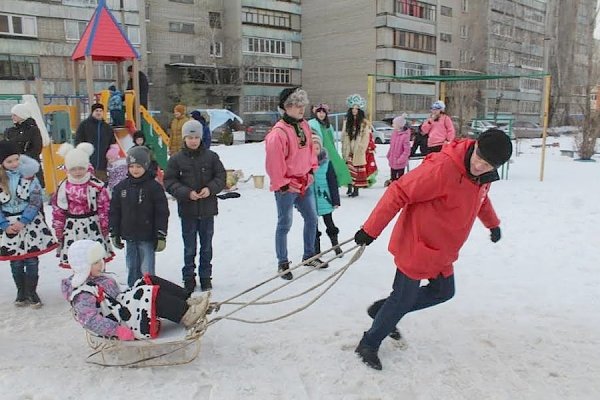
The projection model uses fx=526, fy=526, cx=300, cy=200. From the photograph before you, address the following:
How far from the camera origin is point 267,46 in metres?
42.6

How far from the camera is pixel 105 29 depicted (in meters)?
9.60

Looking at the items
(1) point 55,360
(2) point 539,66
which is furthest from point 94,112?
(2) point 539,66

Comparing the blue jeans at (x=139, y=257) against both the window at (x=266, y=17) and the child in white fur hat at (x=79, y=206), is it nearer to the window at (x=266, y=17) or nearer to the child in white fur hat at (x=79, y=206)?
the child in white fur hat at (x=79, y=206)

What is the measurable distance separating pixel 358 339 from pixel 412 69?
139ft

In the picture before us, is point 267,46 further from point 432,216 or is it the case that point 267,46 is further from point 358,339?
point 432,216

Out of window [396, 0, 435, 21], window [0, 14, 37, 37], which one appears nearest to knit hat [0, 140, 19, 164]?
window [0, 14, 37, 37]

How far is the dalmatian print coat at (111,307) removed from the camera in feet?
10.2

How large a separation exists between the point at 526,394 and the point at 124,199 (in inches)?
120

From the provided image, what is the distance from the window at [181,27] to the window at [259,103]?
652 centimetres

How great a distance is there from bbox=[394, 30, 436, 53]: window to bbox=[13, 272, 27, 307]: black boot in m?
40.6

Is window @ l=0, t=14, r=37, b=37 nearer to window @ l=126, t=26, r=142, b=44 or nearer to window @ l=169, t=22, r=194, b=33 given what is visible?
window @ l=126, t=26, r=142, b=44

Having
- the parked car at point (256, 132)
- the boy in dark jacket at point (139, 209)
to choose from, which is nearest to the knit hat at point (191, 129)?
the boy in dark jacket at point (139, 209)

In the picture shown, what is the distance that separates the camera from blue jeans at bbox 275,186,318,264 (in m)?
4.86

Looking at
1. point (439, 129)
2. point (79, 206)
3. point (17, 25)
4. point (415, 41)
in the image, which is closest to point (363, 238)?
point (79, 206)
